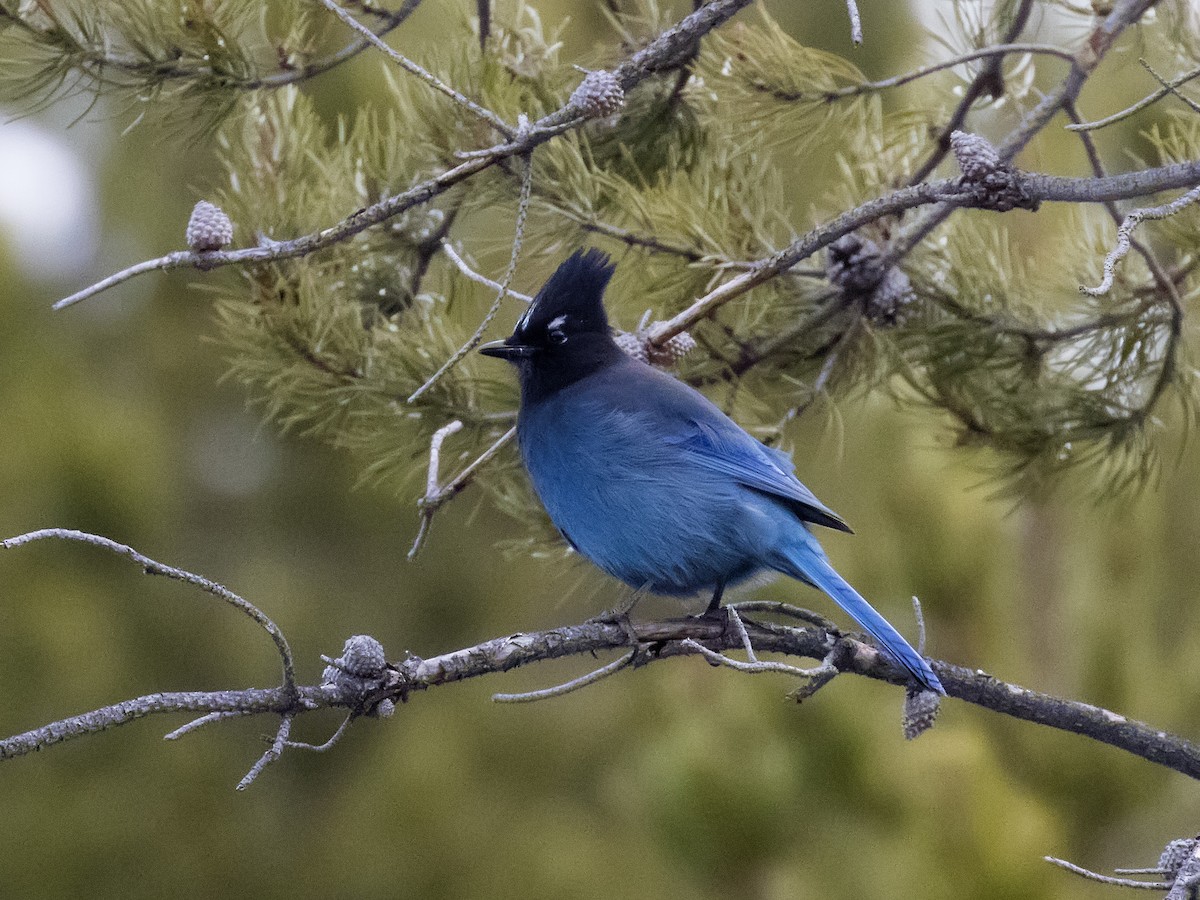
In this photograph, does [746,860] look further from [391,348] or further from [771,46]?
[771,46]

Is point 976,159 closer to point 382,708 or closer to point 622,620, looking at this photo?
point 622,620

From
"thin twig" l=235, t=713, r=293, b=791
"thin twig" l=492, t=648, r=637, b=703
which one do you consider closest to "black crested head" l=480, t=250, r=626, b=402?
"thin twig" l=492, t=648, r=637, b=703

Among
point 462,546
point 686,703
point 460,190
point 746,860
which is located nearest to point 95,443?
point 462,546

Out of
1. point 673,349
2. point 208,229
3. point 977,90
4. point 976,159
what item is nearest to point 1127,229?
point 976,159

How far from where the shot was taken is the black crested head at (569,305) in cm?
215

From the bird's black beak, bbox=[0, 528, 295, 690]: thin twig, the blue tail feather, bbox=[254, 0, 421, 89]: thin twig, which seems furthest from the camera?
the bird's black beak

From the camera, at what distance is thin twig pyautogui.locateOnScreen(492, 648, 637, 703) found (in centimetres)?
119

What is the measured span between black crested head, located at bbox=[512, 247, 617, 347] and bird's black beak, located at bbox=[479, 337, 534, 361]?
2 centimetres

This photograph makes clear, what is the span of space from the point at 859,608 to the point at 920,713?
222mm

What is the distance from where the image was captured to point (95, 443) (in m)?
4.39

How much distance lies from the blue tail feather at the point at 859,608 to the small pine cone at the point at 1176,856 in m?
0.29

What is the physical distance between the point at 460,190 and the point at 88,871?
10.7 feet

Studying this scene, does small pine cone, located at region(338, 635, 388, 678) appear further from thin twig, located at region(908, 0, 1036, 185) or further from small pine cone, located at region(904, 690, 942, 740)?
thin twig, located at region(908, 0, 1036, 185)

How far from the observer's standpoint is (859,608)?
1.74 meters
